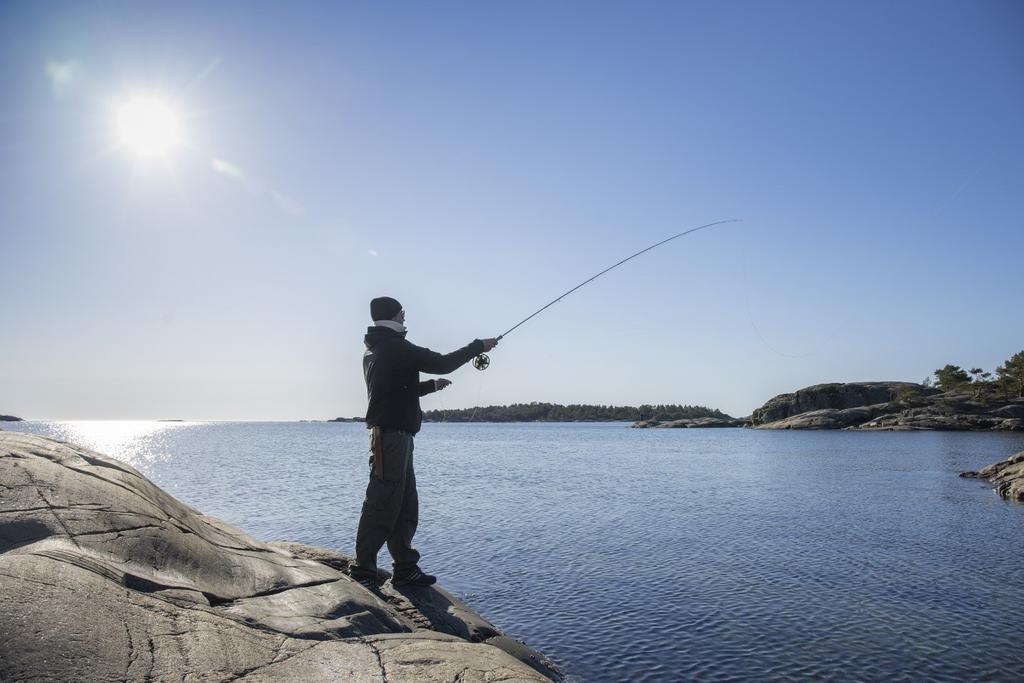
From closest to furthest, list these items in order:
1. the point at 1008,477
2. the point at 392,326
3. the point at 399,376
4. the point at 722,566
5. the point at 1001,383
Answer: the point at 399,376 < the point at 392,326 < the point at 722,566 < the point at 1008,477 < the point at 1001,383

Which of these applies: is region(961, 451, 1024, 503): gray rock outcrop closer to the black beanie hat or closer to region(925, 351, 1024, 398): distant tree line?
the black beanie hat

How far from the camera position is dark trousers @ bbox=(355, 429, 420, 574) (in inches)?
295

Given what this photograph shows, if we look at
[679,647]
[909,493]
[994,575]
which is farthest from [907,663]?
[909,493]

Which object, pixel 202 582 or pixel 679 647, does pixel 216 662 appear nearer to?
pixel 202 582

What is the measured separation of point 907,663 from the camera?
8.46m

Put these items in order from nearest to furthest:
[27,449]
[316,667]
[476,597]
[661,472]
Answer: [316,667] < [27,449] < [476,597] < [661,472]

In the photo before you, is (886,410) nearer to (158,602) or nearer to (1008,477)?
(1008,477)

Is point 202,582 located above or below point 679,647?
above

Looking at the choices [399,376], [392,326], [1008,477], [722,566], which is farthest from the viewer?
[1008,477]

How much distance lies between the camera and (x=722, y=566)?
45.6ft

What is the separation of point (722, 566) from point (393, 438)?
954cm

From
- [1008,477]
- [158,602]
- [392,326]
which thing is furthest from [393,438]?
[1008,477]

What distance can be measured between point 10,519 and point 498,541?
13192 mm

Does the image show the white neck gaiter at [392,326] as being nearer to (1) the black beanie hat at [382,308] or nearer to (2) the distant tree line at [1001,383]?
(1) the black beanie hat at [382,308]
